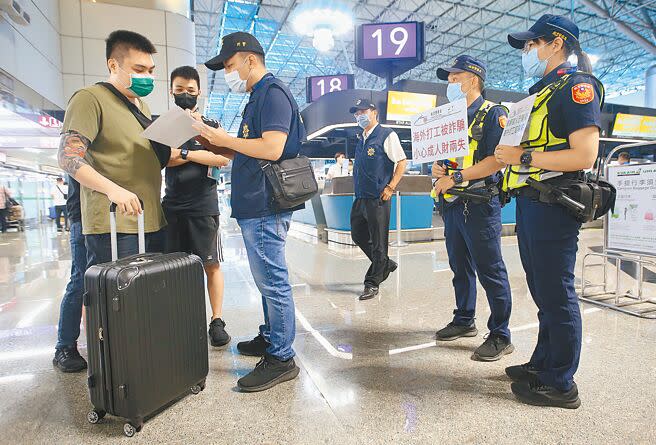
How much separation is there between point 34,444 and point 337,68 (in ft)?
58.4

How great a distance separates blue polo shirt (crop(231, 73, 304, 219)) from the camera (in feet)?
5.29

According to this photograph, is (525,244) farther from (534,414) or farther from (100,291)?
(100,291)

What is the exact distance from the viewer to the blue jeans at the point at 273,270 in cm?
168

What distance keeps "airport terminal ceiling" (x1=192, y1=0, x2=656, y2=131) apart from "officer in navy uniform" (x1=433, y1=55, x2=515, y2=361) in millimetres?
10292

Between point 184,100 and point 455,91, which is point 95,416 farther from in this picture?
point 455,91

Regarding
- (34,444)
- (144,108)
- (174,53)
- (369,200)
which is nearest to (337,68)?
(174,53)

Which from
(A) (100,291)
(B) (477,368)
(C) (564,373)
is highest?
(A) (100,291)

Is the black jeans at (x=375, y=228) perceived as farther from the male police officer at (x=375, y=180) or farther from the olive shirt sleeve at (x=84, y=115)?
the olive shirt sleeve at (x=84, y=115)

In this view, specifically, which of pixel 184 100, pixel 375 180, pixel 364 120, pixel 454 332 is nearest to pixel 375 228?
pixel 375 180

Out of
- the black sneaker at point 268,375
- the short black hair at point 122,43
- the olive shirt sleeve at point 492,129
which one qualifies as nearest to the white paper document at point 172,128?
the short black hair at point 122,43

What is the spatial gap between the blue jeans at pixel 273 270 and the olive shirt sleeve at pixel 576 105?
1143 millimetres

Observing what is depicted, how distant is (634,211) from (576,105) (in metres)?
2.27

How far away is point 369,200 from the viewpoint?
3.18m

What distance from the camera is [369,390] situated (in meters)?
1.67
